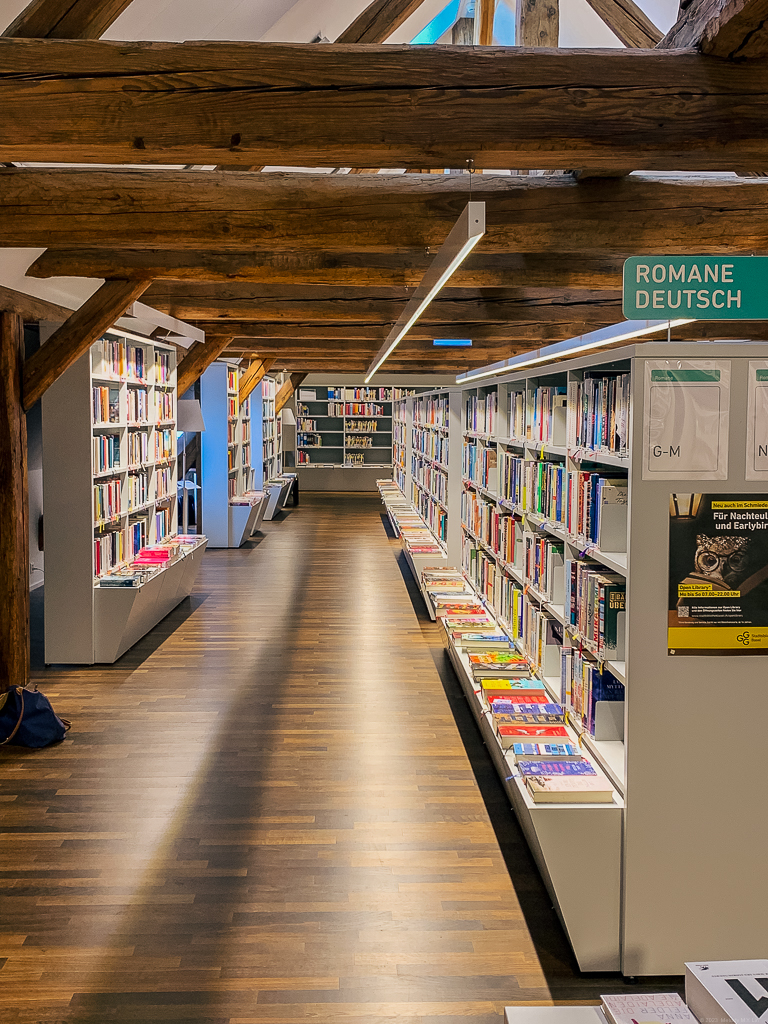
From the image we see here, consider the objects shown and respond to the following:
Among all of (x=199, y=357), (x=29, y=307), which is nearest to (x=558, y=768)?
(x=29, y=307)

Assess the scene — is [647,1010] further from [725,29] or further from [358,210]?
[358,210]

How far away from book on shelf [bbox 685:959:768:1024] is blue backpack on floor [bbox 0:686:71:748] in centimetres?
443

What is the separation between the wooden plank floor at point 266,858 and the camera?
3.08 meters

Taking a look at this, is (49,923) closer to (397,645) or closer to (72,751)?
(72,751)

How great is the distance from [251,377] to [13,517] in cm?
834

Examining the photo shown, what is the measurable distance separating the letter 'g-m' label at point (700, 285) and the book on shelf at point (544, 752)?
5.75ft

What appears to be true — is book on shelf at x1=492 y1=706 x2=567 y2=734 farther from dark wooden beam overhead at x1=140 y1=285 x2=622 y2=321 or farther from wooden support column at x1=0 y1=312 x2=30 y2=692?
dark wooden beam overhead at x1=140 y1=285 x2=622 y2=321

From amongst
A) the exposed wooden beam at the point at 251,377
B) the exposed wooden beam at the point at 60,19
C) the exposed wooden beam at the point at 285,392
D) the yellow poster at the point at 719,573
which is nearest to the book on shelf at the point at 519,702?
the yellow poster at the point at 719,573

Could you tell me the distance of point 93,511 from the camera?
696 centimetres

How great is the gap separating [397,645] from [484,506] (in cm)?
163

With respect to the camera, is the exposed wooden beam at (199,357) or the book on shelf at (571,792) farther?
the exposed wooden beam at (199,357)

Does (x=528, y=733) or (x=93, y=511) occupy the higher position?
(x=93, y=511)

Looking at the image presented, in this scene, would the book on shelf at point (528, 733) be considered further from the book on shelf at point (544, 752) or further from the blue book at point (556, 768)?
the blue book at point (556, 768)

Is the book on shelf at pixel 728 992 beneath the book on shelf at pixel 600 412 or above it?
beneath
